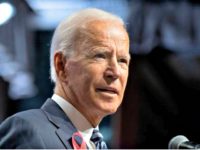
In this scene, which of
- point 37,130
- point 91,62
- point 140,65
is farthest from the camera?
point 140,65

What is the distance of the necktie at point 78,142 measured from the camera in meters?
0.92

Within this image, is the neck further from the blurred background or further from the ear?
the blurred background

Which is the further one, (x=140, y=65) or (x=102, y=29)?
(x=140, y=65)

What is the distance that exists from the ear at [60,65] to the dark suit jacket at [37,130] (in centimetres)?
9

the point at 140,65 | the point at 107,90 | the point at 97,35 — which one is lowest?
the point at 140,65

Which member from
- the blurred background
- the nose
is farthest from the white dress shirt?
the blurred background

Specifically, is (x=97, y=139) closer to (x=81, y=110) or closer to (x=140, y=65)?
(x=81, y=110)

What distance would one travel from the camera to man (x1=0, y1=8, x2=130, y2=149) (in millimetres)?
961

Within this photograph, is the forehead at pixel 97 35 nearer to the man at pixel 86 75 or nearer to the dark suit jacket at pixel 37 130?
the man at pixel 86 75

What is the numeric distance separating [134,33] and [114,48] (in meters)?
1.10

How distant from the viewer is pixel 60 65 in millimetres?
1012

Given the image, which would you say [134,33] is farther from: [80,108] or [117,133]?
[80,108]

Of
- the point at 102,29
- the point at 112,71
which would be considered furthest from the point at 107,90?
the point at 102,29

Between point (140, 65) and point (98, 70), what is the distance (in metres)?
1.29
